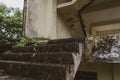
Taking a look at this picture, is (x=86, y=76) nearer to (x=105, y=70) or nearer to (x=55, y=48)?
(x=105, y=70)

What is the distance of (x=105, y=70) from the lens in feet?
9.72

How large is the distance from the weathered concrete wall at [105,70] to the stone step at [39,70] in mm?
1297

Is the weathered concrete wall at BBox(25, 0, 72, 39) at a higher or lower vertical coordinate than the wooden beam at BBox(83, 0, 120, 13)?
lower

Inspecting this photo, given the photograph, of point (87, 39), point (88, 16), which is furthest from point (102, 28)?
point (87, 39)

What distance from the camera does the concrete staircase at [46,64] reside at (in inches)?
72.9

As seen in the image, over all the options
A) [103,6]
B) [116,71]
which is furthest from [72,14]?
[116,71]

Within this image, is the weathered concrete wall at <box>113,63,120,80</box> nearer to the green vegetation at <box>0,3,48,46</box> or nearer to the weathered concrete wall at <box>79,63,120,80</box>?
the weathered concrete wall at <box>79,63,120,80</box>

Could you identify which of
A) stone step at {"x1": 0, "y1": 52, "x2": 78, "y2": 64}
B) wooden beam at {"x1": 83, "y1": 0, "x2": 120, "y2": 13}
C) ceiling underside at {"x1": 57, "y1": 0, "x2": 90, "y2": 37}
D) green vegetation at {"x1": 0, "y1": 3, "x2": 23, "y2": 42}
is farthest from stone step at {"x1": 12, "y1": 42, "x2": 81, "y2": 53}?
wooden beam at {"x1": 83, "y1": 0, "x2": 120, "y2": 13}

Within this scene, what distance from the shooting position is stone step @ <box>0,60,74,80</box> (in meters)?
1.79

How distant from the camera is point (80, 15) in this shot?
18.4 ft

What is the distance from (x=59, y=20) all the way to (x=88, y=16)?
1.55m

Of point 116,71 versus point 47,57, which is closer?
point 47,57

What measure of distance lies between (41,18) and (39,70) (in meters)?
2.60

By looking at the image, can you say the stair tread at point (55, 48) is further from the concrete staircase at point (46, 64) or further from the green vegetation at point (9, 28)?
the green vegetation at point (9, 28)
